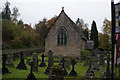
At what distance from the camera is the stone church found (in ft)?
70.3

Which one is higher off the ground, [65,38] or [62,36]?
[62,36]

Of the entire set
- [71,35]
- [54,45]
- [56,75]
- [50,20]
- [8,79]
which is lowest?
[8,79]

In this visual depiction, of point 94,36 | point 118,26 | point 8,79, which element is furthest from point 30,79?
point 94,36

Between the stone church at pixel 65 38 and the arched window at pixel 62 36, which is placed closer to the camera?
the stone church at pixel 65 38

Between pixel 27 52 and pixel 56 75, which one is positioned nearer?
pixel 56 75

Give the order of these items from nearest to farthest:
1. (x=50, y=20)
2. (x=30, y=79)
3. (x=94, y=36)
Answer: (x=30, y=79), (x=94, y=36), (x=50, y=20)

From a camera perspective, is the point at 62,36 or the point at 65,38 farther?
the point at 62,36

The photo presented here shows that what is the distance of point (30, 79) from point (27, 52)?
1681 centimetres

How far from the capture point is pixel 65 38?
72.5 feet

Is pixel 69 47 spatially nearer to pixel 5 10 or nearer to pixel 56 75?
pixel 56 75

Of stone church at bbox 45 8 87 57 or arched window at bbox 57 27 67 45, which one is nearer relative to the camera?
stone church at bbox 45 8 87 57

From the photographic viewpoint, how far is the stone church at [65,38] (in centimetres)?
2144

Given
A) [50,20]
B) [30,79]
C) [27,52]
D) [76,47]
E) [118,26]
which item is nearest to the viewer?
[118,26]

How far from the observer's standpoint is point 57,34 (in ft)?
73.7
